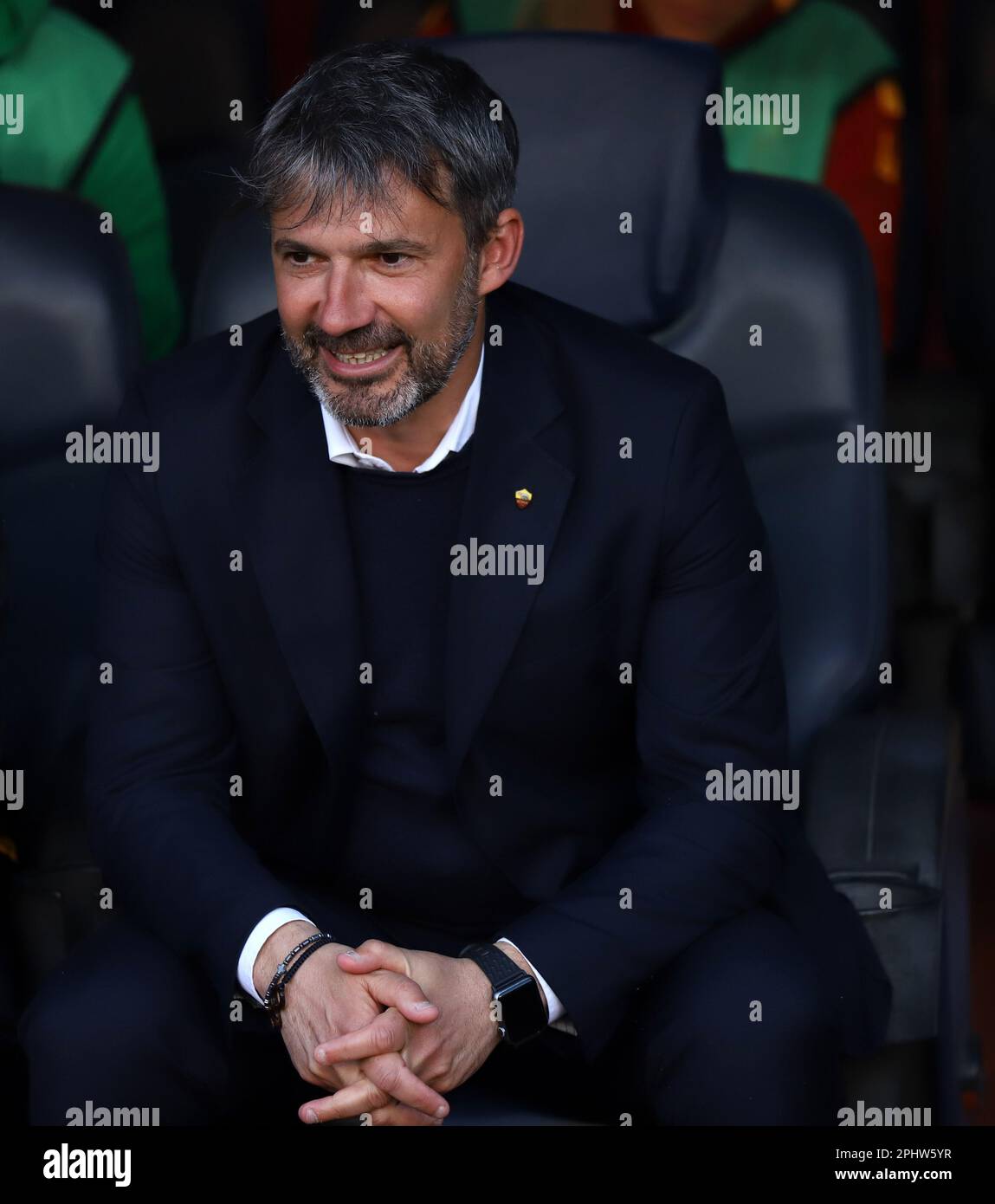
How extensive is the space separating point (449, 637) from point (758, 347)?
0.48 meters

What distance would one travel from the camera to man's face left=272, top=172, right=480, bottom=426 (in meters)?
1.49

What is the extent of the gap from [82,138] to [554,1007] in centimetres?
152

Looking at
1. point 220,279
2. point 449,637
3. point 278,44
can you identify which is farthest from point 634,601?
point 278,44

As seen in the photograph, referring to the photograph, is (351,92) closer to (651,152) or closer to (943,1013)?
(651,152)

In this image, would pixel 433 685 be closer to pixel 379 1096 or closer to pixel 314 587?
pixel 314 587

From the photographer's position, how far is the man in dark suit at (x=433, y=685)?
1475 mm

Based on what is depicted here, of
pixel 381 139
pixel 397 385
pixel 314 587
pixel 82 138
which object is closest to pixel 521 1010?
pixel 314 587

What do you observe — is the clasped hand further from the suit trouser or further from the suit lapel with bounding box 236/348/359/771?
the suit lapel with bounding box 236/348/359/771

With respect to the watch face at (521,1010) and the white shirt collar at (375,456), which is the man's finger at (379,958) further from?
the white shirt collar at (375,456)

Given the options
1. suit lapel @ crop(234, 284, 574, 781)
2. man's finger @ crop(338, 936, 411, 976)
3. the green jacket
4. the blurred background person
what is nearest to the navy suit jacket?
suit lapel @ crop(234, 284, 574, 781)

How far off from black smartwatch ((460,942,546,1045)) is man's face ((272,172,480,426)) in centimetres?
44

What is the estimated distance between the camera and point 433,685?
1.60 metres

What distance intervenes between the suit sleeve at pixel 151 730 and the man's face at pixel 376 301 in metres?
0.18

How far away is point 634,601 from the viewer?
5.23 feet
